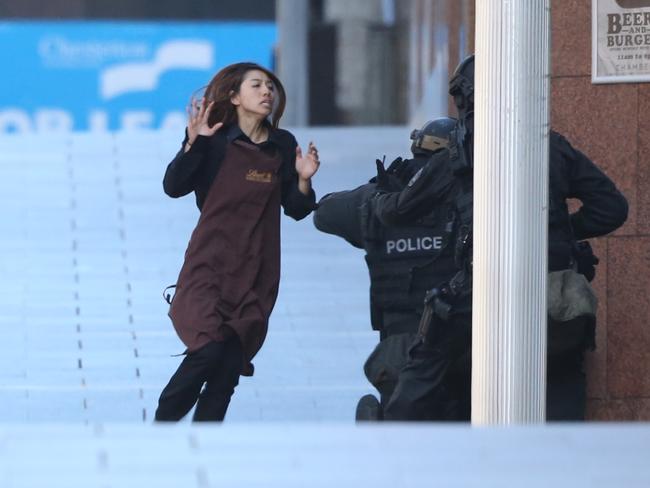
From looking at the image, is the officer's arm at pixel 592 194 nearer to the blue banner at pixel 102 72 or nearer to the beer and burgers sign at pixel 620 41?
the beer and burgers sign at pixel 620 41

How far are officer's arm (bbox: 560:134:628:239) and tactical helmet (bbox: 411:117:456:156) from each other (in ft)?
1.45

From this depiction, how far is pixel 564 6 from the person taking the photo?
7992 millimetres

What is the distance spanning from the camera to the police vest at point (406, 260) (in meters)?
6.89

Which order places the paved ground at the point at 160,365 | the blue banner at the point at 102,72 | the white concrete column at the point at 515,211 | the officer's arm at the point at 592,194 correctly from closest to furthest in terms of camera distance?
the paved ground at the point at 160,365 < the white concrete column at the point at 515,211 < the officer's arm at the point at 592,194 < the blue banner at the point at 102,72

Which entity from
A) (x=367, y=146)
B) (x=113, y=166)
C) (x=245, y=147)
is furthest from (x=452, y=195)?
(x=367, y=146)

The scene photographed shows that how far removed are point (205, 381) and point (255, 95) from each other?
3.58 feet

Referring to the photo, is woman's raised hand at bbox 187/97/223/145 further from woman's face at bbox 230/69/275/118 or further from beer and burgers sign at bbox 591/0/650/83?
beer and burgers sign at bbox 591/0/650/83

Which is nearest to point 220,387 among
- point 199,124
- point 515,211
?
point 199,124

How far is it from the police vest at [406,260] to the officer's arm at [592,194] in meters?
0.49

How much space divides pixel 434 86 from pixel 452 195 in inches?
408

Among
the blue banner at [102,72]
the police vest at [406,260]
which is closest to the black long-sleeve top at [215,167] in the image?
the police vest at [406,260]

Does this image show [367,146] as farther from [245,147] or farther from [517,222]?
[517,222]

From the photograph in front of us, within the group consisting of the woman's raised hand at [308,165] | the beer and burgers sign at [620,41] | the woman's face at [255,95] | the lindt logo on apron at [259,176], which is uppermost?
the beer and burgers sign at [620,41]

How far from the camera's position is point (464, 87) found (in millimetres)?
6695
